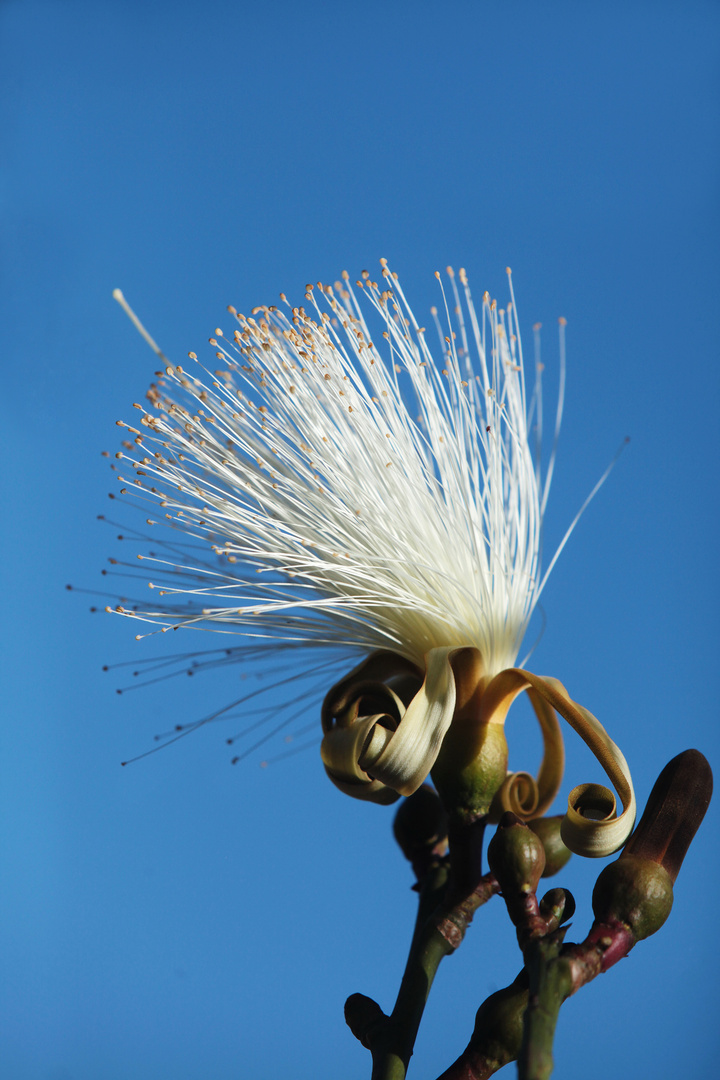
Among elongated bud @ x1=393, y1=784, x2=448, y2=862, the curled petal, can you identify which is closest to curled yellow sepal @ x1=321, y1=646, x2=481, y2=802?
the curled petal

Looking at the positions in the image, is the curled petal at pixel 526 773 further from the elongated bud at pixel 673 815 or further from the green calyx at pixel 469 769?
the elongated bud at pixel 673 815

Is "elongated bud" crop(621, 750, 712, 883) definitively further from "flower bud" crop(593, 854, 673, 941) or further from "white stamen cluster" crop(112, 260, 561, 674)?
"white stamen cluster" crop(112, 260, 561, 674)

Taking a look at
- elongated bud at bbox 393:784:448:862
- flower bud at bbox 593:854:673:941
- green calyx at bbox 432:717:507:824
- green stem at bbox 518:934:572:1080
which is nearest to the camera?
green stem at bbox 518:934:572:1080

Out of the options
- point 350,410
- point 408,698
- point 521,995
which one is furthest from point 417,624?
point 521,995

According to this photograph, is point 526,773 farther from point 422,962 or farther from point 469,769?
point 422,962

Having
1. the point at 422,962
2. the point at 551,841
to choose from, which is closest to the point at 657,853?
the point at 551,841

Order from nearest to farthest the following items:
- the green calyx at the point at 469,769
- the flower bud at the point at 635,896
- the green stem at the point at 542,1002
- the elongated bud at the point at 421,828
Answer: the green stem at the point at 542,1002
the flower bud at the point at 635,896
the green calyx at the point at 469,769
the elongated bud at the point at 421,828

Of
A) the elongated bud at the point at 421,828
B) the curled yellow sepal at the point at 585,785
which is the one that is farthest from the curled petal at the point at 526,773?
the elongated bud at the point at 421,828
